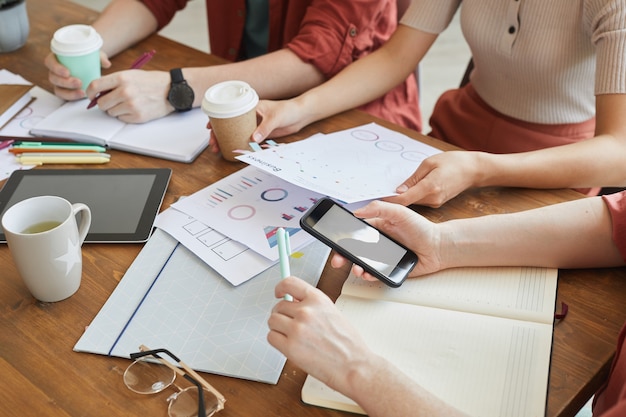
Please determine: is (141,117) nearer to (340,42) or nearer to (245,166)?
(245,166)

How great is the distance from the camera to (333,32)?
53.5 inches

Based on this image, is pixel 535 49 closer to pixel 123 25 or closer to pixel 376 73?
pixel 376 73

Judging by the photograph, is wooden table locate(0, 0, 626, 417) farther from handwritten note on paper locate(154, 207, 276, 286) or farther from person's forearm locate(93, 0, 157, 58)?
person's forearm locate(93, 0, 157, 58)

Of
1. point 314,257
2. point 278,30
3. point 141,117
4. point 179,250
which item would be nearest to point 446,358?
point 314,257

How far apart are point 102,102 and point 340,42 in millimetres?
503

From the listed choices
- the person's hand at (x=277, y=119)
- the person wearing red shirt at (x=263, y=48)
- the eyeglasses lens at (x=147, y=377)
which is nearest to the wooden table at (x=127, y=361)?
the eyeglasses lens at (x=147, y=377)

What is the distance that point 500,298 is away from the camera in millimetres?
842

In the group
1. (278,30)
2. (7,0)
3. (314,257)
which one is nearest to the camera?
(314,257)

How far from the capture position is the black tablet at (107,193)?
994mm

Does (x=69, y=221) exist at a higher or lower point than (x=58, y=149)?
higher

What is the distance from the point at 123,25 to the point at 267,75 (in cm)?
41

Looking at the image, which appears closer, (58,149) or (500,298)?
(500,298)

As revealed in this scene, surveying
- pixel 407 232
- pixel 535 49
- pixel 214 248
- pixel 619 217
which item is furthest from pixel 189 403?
pixel 535 49

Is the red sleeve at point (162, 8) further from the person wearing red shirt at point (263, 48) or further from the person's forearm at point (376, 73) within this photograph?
the person's forearm at point (376, 73)
